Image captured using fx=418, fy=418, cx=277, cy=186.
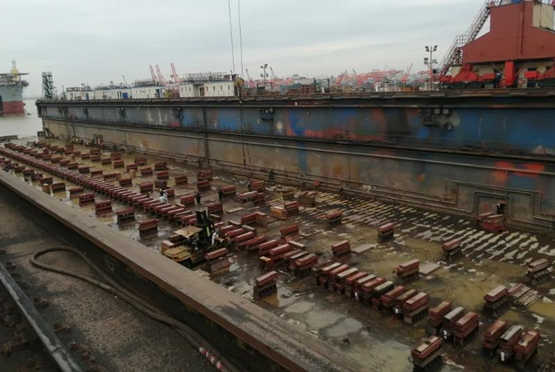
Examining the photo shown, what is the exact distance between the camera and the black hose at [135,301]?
24.1 ft

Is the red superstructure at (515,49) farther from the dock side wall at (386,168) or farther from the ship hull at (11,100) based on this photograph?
the ship hull at (11,100)

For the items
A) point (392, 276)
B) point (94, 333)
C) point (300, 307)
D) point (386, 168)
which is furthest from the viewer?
point (386, 168)

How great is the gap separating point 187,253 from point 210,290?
2.74m

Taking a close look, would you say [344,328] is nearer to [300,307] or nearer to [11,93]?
[300,307]

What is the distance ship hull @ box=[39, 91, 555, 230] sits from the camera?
11.1m

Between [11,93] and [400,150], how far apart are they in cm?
10840

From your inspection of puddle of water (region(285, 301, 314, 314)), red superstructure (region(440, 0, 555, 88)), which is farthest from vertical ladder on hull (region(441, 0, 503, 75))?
puddle of water (region(285, 301, 314, 314))

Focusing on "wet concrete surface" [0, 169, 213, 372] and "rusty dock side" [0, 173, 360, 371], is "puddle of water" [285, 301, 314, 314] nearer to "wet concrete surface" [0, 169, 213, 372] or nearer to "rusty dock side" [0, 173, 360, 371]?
"rusty dock side" [0, 173, 360, 371]

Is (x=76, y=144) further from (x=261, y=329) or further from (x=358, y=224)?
(x=261, y=329)

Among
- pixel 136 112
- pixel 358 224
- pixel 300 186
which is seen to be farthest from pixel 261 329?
pixel 136 112

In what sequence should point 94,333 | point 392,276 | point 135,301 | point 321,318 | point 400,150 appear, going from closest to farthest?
point 321,318, point 94,333, point 392,276, point 135,301, point 400,150

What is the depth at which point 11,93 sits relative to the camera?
3834 inches

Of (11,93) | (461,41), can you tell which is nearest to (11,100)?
(11,93)

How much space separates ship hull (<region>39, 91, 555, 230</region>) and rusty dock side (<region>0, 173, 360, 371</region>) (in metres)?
8.12
